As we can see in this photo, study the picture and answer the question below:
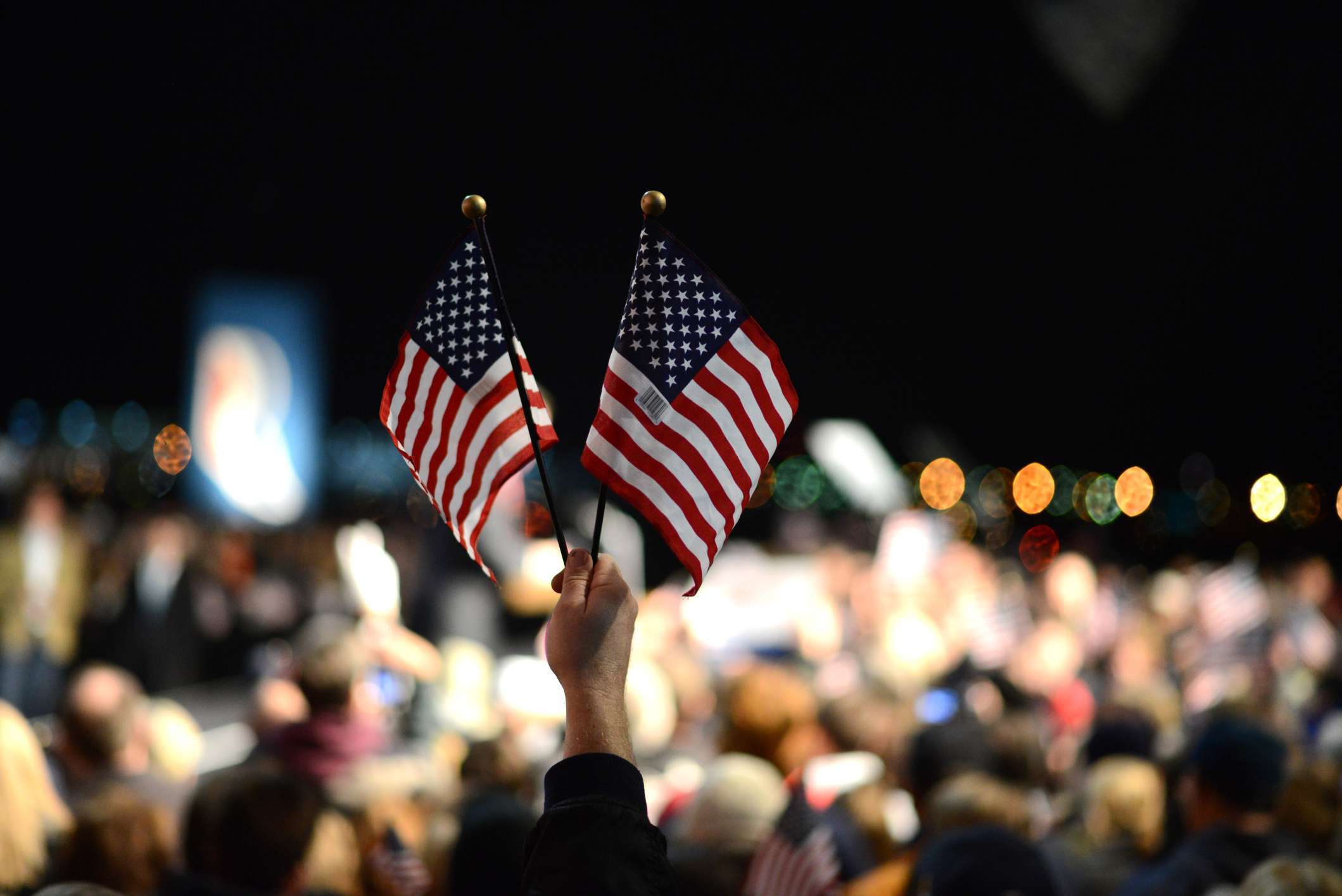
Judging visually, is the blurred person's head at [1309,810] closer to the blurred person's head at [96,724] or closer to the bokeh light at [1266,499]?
the blurred person's head at [96,724]

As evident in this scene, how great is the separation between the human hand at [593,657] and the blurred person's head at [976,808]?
2.26 meters

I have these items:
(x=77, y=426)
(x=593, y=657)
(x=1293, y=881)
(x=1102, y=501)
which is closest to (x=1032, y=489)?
(x=1102, y=501)

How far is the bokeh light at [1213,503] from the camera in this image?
100688 mm

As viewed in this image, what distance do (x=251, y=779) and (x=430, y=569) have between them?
6288 mm

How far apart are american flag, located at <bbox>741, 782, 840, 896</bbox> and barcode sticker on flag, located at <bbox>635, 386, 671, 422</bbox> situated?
4.64 ft

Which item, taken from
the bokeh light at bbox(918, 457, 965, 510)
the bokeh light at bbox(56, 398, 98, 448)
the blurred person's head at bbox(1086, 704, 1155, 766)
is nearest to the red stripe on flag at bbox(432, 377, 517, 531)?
the blurred person's head at bbox(1086, 704, 1155, 766)

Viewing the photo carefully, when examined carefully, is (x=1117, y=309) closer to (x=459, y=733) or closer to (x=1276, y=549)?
(x=1276, y=549)

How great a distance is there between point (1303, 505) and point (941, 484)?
30.1 meters

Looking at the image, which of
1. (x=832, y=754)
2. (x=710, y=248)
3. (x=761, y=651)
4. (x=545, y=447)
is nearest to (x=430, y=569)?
(x=761, y=651)

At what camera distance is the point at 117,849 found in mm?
3797

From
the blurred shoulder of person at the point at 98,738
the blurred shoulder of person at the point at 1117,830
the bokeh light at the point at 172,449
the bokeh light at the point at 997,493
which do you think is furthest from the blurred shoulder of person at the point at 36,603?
the bokeh light at the point at 997,493

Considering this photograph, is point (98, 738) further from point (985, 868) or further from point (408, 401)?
point (985, 868)

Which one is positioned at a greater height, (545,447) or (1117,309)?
(1117,309)

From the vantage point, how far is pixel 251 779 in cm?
378
